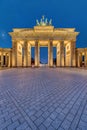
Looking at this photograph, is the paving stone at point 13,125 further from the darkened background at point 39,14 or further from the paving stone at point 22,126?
the darkened background at point 39,14

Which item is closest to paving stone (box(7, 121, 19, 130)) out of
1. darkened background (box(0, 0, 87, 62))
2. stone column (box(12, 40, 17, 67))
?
stone column (box(12, 40, 17, 67))

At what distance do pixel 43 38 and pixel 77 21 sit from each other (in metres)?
127

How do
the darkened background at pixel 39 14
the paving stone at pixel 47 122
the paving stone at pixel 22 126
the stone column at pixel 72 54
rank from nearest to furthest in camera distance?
the paving stone at pixel 22 126
the paving stone at pixel 47 122
the stone column at pixel 72 54
the darkened background at pixel 39 14

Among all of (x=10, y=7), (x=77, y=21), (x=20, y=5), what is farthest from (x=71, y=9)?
(x=10, y=7)

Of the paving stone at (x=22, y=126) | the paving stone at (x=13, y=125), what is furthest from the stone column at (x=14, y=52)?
the paving stone at (x=22, y=126)

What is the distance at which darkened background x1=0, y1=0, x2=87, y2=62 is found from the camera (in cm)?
14212

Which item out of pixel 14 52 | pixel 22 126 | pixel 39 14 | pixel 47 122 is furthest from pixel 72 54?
pixel 39 14

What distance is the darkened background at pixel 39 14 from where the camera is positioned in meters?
142

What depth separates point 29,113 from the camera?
3.54 meters

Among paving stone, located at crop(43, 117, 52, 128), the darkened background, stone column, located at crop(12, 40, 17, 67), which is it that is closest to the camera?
paving stone, located at crop(43, 117, 52, 128)

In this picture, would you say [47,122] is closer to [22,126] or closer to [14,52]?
[22,126]

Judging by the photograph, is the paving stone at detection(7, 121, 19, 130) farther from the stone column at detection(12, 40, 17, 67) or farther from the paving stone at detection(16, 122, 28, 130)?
the stone column at detection(12, 40, 17, 67)

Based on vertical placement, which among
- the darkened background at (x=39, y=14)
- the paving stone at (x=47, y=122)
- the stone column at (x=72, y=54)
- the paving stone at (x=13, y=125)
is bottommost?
the paving stone at (x=47, y=122)

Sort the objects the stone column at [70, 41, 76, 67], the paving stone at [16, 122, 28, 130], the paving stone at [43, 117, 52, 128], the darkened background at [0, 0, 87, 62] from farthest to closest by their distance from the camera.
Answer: the darkened background at [0, 0, 87, 62], the stone column at [70, 41, 76, 67], the paving stone at [43, 117, 52, 128], the paving stone at [16, 122, 28, 130]
